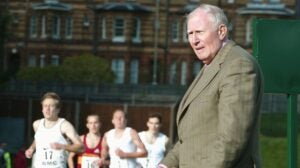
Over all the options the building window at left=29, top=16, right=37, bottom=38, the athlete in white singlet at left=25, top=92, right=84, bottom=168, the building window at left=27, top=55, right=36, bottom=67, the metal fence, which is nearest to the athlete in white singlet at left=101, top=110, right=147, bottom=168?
the athlete in white singlet at left=25, top=92, right=84, bottom=168

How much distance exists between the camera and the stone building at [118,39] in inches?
3359

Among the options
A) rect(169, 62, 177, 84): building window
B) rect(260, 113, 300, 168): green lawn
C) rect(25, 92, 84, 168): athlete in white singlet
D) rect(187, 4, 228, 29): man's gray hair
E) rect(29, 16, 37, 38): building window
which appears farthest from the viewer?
rect(29, 16, 37, 38): building window

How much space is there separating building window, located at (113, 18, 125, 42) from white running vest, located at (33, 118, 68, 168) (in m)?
75.1

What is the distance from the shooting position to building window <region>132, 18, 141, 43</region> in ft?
284

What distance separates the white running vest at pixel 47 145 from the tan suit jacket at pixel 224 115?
5.37 m

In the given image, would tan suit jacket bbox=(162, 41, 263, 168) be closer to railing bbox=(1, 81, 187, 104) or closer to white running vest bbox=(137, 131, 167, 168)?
white running vest bbox=(137, 131, 167, 168)

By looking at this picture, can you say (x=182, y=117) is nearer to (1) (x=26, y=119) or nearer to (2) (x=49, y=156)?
(2) (x=49, y=156)

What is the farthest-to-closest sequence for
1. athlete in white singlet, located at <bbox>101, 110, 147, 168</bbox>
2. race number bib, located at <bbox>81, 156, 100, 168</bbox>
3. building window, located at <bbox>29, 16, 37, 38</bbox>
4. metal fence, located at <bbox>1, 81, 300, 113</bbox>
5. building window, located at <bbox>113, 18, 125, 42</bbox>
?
building window, located at <bbox>113, 18, 125, 42</bbox>
building window, located at <bbox>29, 16, 37, 38</bbox>
metal fence, located at <bbox>1, 81, 300, 113</bbox>
athlete in white singlet, located at <bbox>101, 110, 147, 168</bbox>
race number bib, located at <bbox>81, 156, 100, 168</bbox>

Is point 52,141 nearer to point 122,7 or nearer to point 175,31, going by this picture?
point 122,7

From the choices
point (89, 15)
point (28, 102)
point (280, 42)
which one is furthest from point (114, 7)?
point (280, 42)

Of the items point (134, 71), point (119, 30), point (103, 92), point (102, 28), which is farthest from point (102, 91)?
point (119, 30)

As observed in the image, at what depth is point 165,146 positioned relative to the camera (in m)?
14.1

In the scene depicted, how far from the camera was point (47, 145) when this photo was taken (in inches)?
445

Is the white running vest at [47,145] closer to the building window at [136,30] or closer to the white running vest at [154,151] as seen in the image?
the white running vest at [154,151]
